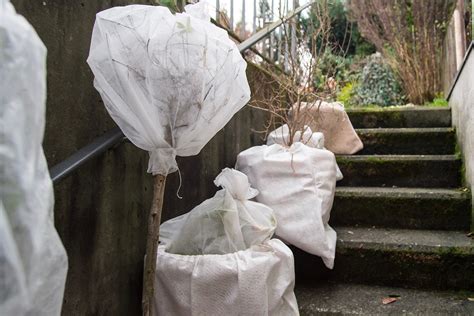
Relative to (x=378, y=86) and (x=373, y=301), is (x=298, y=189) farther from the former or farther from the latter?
(x=378, y=86)

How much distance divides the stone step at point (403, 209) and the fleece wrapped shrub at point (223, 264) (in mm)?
896

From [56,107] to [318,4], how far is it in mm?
1888

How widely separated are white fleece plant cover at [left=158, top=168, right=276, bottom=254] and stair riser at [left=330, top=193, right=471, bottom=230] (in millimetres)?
901

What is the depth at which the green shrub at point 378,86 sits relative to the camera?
514 centimetres

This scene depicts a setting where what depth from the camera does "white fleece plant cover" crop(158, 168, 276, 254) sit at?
49.9 inches

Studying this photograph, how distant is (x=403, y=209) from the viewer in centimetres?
201

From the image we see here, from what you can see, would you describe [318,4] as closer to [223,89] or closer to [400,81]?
[223,89]

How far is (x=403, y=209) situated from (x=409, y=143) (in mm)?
812

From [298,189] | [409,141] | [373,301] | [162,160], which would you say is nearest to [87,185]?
[162,160]

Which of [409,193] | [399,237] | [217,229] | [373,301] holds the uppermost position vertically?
[217,229]

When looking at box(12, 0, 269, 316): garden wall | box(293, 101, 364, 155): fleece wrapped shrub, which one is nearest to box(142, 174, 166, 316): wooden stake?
box(12, 0, 269, 316): garden wall

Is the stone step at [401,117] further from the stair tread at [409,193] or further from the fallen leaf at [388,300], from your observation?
the fallen leaf at [388,300]

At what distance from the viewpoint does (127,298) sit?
122 cm

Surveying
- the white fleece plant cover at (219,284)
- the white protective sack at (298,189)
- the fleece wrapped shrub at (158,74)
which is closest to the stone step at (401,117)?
the white protective sack at (298,189)
